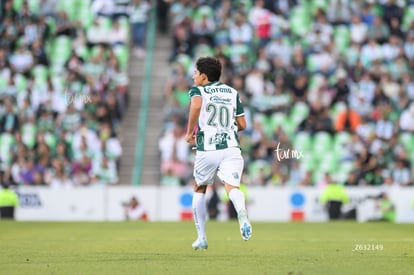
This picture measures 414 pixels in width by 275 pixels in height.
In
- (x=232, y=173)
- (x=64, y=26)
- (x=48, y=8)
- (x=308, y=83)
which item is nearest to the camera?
(x=232, y=173)

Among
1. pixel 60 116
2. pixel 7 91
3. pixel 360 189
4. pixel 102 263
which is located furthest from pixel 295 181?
pixel 102 263

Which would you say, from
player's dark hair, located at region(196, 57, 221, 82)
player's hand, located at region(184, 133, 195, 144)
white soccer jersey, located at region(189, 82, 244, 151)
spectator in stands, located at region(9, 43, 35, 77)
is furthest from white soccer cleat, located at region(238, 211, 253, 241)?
spectator in stands, located at region(9, 43, 35, 77)

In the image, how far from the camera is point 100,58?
29.4m

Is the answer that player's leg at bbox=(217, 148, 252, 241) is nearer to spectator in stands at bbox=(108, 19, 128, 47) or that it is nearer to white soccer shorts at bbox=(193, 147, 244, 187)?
white soccer shorts at bbox=(193, 147, 244, 187)

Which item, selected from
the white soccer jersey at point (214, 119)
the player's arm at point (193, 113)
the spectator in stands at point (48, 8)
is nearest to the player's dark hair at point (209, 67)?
the white soccer jersey at point (214, 119)

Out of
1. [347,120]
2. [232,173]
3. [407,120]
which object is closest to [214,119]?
[232,173]

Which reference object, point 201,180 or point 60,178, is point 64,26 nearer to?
point 60,178

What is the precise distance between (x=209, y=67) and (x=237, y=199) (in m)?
1.61

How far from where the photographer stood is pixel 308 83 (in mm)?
28406

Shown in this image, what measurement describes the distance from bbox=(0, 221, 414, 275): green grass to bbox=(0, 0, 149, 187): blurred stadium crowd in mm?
6775

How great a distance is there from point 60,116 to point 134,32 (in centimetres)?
387

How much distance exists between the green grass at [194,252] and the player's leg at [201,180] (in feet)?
0.90

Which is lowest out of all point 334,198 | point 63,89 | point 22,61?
point 334,198

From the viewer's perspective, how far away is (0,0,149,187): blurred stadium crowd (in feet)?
88.5
